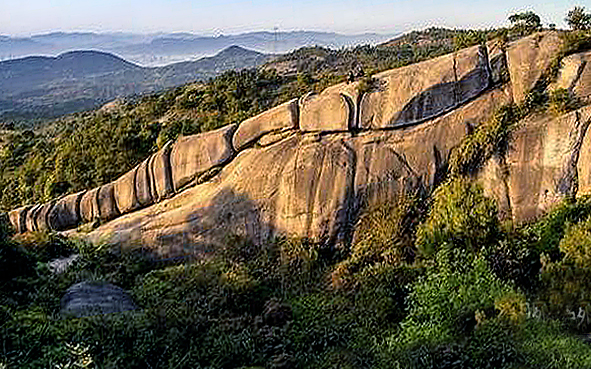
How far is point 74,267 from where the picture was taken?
24344 millimetres

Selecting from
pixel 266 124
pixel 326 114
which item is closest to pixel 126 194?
pixel 266 124

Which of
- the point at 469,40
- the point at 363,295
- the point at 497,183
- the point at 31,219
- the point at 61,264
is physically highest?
the point at 469,40

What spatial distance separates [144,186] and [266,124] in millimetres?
6498

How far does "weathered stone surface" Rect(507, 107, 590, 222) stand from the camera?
68.7ft

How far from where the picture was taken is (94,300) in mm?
19328

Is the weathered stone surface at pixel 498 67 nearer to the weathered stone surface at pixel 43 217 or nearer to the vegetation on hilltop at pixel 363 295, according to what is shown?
the vegetation on hilltop at pixel 363 295

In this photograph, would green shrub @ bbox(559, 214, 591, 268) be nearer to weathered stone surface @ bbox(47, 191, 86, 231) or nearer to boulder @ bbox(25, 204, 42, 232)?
weathered stone surface @ bbox(47, 191, 86, 231)

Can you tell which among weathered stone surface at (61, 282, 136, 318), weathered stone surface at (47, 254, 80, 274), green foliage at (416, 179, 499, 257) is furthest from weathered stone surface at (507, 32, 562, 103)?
weathered stone surface at (47, 254, 80, 274)

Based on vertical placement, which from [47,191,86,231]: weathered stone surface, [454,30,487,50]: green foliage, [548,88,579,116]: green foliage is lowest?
[47,191,86,231]: weathered stone surface

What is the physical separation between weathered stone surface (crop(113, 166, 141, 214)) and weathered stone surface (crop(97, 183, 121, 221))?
0.18 metres

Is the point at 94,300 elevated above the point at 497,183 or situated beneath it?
situated beneath

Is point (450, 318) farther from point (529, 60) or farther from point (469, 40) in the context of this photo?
point (469, 40)

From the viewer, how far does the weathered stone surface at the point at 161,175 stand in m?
27.2

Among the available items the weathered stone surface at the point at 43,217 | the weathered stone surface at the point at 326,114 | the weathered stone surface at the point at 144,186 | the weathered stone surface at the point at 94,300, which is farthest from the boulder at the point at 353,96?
the weathered stone surface at the point at 43,217
